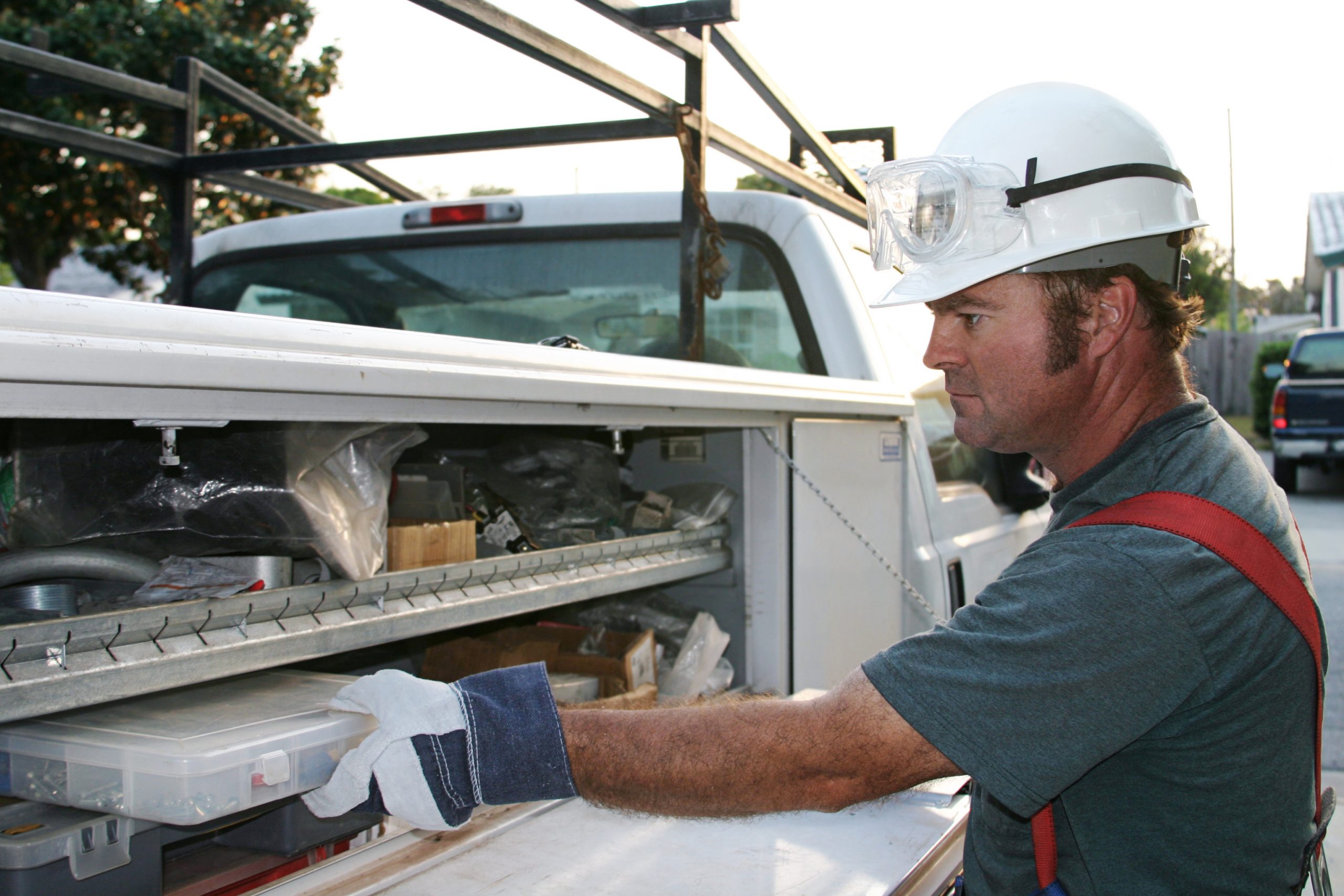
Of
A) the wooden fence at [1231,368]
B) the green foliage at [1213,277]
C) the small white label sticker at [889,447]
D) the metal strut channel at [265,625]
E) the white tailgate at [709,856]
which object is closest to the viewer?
the metal strut channel at [265,625]

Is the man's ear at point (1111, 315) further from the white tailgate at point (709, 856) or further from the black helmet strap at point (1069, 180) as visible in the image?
the white tailgate at point (709, 856)

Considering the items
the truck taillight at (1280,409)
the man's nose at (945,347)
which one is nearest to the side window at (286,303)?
the man's nose at (945,347)

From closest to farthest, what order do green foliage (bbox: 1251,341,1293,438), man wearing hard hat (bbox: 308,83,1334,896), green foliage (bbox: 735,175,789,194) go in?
man wearing hard hat (bbox: 308,83,1334,896) → green foliage (bbox: 735,175,789,194) → green foliage (bbox: 1251,341,1293,438)

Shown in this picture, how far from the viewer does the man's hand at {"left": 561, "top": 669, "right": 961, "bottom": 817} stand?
128cm

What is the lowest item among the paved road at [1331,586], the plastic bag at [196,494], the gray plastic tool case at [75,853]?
the paved road at [1331,586]

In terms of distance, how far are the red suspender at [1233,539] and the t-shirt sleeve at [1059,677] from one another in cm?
6

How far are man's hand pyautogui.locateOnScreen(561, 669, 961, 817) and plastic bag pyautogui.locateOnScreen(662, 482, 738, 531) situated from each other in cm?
87

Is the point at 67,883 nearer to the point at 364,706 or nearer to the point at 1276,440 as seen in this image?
the point at 364,706

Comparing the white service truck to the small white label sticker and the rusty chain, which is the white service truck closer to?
the small white label sticker

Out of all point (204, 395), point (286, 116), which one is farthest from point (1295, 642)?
point (286, 116)

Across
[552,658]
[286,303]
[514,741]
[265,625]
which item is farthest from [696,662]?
[286,303]

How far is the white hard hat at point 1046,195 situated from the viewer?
144 centimetres

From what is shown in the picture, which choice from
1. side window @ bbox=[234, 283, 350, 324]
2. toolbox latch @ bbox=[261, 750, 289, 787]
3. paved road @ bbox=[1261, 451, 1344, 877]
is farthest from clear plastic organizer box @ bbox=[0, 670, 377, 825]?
side window @ bbox=[234, 283, 350, 324]

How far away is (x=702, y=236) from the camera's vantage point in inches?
93.0
